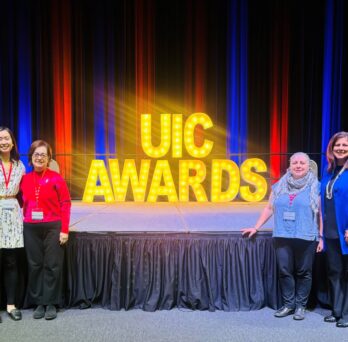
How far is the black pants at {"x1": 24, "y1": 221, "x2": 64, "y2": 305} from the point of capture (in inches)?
93.7

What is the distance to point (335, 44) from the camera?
244 inches

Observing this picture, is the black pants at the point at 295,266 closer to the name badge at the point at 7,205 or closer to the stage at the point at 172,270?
the stage at the point at 172,270

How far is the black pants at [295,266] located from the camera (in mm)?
2357

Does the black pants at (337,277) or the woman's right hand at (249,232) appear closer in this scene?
the black pants at (337,277)

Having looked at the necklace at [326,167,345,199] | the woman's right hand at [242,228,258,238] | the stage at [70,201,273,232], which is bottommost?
the stage at [70,201,273,232]

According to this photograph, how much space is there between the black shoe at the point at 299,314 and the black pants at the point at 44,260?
1.52 metres

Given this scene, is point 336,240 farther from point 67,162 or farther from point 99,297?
point 67,162

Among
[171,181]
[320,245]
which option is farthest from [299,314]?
[171,181]

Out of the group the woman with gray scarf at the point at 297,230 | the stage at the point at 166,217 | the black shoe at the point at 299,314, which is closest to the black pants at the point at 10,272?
the stage at the point at 166,217

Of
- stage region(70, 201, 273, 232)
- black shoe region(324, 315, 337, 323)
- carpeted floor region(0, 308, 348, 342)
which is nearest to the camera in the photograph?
carpeted floor region(0, 308, 348, 342)

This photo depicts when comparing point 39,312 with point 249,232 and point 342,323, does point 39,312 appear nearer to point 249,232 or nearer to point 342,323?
point 249,232

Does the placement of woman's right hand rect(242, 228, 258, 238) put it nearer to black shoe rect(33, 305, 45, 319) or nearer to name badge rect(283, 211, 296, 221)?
name badge rect(283, 211, 296, 221)

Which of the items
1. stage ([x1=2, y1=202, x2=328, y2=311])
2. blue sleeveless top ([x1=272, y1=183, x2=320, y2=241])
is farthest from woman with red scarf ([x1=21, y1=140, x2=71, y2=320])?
blue sleeveless top ([x1=272, y1=183, x2=320, y2=241])

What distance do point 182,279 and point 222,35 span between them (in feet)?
15.8
